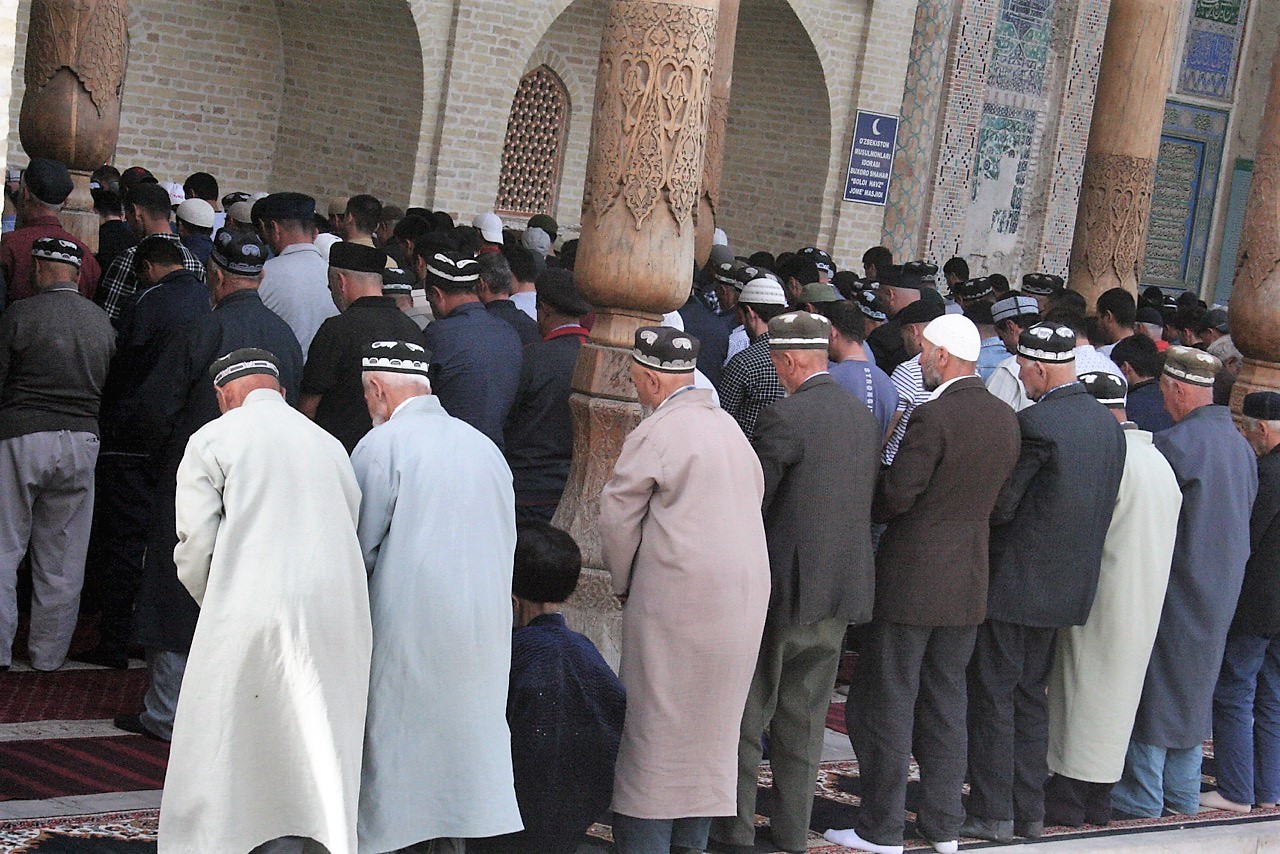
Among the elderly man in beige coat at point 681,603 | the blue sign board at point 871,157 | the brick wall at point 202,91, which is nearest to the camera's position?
the elderly man in beige coat at point 681,603

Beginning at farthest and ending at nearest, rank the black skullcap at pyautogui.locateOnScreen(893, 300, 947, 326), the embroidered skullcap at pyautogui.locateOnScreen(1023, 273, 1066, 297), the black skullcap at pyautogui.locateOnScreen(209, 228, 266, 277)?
1. the embroidered skullcap at pyautogui.locateOnScreen(1023, 273, 1066, 297)
2. the black skullcap at pyautogui.locateOnScreen(893, 300, 947, 326)
3. the black skullcap at pyautogui.locateOnScreen(209, 228, 266, 277)

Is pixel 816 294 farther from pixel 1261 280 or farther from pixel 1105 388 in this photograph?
pixel 1261 280

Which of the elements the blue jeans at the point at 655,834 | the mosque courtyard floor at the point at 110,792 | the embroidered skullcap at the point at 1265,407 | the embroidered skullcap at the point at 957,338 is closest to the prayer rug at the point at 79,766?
the mosque courtyard floor at the point at 110,792

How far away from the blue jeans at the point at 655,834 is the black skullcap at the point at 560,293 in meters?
2.24

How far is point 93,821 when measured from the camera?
169 inches

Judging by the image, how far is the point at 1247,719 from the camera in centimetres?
617

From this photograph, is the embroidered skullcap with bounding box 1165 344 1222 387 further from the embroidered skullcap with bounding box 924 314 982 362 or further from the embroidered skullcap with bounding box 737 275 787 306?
the embroidered skullcap with bounding box 737 275 787 306

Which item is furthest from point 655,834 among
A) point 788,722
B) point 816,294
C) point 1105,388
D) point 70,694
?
point 816,294

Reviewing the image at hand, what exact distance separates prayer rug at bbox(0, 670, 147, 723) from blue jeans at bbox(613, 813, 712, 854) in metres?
1.82

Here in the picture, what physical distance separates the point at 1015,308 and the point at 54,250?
423 cm

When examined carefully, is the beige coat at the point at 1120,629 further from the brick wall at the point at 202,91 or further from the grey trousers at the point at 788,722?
the brick wall at the point at 202,91

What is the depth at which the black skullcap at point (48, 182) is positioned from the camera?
616 centimetres

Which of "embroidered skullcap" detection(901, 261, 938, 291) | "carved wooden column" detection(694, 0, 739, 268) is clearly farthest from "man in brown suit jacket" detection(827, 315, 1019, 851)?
"carved wooden column" detection(694, 0, 739, 268)

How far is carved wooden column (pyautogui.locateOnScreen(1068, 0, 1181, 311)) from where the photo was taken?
9398mm
